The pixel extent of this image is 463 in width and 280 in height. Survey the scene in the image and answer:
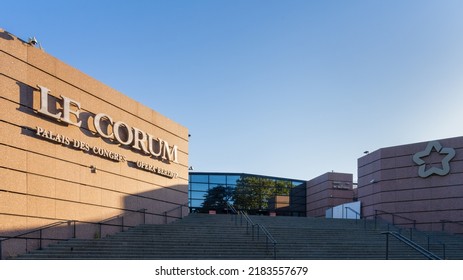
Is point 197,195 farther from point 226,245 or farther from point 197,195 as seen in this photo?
point 226,245

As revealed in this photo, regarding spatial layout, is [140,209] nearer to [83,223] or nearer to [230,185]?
[83,223]

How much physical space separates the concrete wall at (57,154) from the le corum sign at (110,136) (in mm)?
91

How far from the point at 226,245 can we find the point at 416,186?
12604 millimetres

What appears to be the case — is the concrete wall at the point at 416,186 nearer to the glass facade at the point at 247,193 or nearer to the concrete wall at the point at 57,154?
the glass facade at the point at 247,193

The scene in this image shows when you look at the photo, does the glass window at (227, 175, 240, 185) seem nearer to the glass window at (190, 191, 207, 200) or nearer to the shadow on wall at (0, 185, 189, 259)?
the glass window at (190, 191, 207, 200)

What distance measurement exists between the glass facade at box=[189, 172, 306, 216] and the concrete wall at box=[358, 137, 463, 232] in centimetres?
879

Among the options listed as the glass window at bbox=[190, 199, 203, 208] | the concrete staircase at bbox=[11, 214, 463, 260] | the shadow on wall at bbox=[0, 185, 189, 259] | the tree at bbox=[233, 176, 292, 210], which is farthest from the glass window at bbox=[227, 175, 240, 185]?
the concrete staircase at bbox=[11, 214, 463, 260]

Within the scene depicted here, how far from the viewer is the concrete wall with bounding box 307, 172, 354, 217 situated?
31641 mm

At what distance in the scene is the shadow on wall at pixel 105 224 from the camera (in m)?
13.4

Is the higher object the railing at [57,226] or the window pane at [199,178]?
the window pane at [199,178]

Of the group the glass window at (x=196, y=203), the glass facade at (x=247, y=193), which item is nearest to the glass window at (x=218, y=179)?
the glass facade at (x=247, y=193)

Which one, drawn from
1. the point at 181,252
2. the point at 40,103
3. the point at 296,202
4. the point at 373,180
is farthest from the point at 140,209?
the point at 296,202

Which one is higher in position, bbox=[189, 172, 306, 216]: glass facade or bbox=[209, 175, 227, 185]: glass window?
bbox=[209, 175, 227, 185]: glass window

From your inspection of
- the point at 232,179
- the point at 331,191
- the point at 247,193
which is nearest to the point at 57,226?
the point at 232,179
